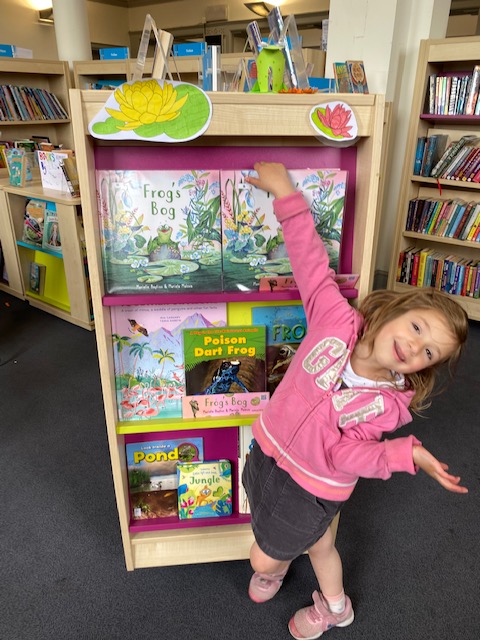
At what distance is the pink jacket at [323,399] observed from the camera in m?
1.13

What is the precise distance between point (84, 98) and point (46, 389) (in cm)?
195

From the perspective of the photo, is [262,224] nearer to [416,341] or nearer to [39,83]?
[416,341]

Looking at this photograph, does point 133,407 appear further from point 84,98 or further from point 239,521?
point 84,98

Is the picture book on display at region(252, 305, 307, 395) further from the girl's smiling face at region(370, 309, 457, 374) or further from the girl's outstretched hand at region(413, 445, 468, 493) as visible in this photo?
the girl's outstretched hand at region(413, 445, 468, 493)

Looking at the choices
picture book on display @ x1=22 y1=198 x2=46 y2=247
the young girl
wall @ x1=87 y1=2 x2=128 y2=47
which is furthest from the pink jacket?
wall @ x1=87 y1=2 x2=128 y2=47

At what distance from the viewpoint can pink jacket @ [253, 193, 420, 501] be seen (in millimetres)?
1127

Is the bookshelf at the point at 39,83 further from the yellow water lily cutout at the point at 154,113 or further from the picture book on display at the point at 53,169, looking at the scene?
the yellow water lily cutout at the point at 154,113

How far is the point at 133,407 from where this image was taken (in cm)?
143

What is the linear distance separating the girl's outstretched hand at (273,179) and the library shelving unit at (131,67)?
118 inches

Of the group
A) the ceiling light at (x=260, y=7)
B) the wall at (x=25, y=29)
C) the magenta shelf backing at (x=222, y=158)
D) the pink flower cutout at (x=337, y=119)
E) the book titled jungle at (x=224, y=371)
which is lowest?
the book titled jungle at (x=224, y=371)

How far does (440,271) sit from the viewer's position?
139 inches

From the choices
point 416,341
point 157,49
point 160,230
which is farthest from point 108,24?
point 416,341

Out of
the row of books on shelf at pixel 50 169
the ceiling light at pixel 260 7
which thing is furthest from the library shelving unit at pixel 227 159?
the ceiling light at pixel 260 7

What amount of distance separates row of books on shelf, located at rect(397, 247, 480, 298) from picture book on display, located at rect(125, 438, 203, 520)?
2540 mm
